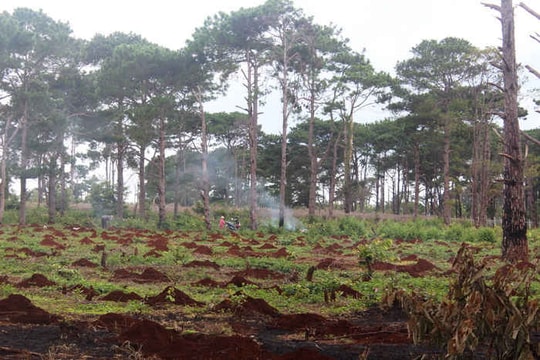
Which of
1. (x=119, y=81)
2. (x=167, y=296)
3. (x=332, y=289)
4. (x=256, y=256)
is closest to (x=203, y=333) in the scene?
(x=167, y=296)

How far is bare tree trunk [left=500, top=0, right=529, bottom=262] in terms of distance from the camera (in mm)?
12680

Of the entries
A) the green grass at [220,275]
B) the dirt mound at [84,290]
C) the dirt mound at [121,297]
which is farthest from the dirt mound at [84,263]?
the dirt mound at [121,297]

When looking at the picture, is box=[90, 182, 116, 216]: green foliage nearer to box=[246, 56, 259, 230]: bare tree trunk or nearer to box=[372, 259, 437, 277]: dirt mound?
box=[246, 56, 259, 230]: bare tree trunk

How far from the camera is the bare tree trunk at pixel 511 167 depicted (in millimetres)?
12680

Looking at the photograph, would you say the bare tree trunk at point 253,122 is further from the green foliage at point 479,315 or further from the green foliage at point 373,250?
the green foliage at point 479,315

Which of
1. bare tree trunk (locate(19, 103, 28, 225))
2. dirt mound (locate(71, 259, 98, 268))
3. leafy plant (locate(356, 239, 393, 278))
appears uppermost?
bare tree trunk (locate(19, 103, 28, 225))

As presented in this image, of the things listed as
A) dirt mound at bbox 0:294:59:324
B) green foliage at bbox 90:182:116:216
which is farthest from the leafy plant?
green foliage at bbox 90:182:116:216

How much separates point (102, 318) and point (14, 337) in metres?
1.09

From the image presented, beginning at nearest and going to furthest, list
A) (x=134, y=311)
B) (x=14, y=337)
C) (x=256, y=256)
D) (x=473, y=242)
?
Result: 1. (x=14, y=337)
2. (x=134, y=311)
3. (x=256, y=256)
4. (x=473, y=242)

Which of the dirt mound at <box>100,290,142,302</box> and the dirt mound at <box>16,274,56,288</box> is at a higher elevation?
the dirt mound at <box>16,274,56,288</box>

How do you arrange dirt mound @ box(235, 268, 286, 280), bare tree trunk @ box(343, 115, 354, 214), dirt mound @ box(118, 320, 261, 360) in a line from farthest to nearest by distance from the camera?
1. bare tree trunk @ box(343, 115, 354, 214)
2. dirt mound @ box(235, 268, 286, 280)
3. dirt mound @ box(118, 320, 261, 360)

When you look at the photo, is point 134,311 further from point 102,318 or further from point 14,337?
point 14,337

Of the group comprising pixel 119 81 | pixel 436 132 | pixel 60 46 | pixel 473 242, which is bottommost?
pixel 473 242

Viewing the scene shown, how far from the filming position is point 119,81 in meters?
30.9
